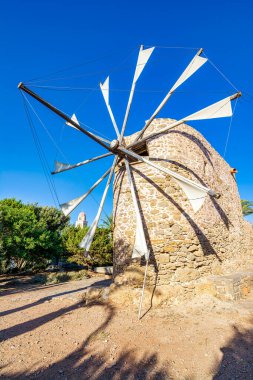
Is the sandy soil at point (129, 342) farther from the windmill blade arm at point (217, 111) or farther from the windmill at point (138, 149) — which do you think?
the windmill blade arm at point (217, 111)

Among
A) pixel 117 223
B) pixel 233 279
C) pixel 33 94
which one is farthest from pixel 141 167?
pixel 233 279

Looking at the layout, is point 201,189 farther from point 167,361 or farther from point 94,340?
point 94,340

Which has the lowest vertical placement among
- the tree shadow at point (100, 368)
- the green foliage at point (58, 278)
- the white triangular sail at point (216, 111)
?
A: the tree shadow at point (100, 368)

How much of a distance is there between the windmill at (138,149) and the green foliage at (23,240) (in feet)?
24.3

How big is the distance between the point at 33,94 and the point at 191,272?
274 inches

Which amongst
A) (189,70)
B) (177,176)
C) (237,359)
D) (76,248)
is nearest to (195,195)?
(177,176)

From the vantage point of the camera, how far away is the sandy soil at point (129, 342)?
402 cm

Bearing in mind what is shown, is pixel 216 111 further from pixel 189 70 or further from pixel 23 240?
pixel 23 240

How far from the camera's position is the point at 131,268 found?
7637mm

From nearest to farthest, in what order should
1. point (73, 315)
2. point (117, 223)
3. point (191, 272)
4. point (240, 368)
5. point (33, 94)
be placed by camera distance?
1. point (240, 368)
2. point (33, 94)
3. point (73, 315)
4. point (191, 272)
5. point (117, 223)

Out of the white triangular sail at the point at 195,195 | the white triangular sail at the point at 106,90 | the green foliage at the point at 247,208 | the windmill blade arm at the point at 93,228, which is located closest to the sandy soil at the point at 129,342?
the windmill blade arm at the point at 93,228

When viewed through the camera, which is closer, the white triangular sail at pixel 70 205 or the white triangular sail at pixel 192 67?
the white triangular sail at pixel 192 67

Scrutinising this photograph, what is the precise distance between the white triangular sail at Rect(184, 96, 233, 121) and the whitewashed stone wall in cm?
145

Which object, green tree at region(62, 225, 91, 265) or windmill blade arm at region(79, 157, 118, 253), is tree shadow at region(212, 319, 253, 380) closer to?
windmill blade arm at region(79, 157, 118, 253)
